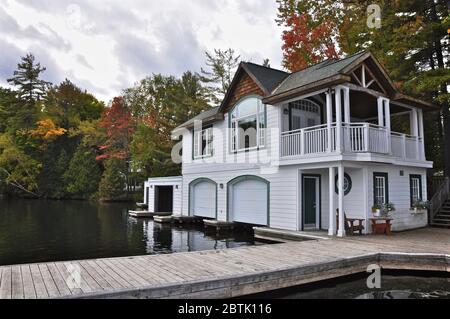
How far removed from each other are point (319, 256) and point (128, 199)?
111 ft

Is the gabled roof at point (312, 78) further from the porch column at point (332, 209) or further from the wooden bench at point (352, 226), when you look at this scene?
the wooden bench at point (352, 226)

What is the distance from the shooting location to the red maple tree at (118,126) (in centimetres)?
3550

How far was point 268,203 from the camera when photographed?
13312 mm

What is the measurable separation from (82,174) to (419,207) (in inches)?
1459

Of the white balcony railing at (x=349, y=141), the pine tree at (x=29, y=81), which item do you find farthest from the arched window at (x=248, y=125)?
the pine tree at (x=29, y=81)

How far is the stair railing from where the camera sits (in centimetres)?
1403

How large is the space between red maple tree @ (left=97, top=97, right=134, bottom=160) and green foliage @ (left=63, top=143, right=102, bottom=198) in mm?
5478

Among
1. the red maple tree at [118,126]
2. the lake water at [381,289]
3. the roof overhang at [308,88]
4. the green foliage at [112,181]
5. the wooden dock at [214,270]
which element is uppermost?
the red maple tree at [118,126]

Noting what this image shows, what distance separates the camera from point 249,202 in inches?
571

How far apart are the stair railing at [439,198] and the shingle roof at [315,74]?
7183 mm

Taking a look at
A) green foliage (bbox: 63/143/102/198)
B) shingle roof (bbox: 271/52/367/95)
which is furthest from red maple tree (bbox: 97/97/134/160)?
shingle roof (bbox: 271/52/367/95)

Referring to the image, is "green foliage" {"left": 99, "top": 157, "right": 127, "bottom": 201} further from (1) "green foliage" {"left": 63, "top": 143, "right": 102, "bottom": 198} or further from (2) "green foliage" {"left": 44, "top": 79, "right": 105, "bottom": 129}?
(2) "green foliage" {"left": 44, "top": 79, "right": 105, "bottom": 129}

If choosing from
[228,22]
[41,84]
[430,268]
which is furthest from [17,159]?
[430,268]

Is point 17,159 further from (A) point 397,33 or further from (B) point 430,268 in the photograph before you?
(B) point 430,268
